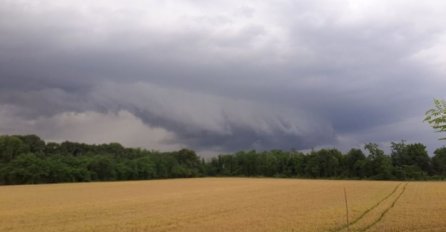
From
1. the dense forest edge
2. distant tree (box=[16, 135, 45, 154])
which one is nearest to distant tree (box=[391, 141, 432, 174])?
the dense forest edge

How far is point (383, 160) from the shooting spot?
178 m

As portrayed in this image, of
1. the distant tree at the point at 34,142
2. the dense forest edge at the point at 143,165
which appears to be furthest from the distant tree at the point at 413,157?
the distant tree at the point at 34,142

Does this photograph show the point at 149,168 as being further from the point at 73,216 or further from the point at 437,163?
the point at 73,216

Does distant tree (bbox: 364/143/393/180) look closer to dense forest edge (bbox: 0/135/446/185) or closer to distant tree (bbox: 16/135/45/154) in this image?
dense forest edge (bbox: 0/135/446/185)

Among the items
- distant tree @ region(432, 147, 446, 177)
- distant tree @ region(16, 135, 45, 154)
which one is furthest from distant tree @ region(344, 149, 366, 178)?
distant tree @ region(16, 135, 45, 154)

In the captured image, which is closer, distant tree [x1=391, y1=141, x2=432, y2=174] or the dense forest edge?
the dense forest edge

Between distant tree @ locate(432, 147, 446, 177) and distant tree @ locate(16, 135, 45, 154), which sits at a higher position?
distant tree @ locate(16, 135, 45, 154)

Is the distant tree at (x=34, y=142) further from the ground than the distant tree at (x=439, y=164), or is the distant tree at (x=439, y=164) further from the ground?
the distant tree at (x=34, y=142)

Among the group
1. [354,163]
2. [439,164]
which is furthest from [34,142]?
[439,164]

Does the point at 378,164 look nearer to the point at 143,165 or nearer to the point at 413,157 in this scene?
the point at 413,157

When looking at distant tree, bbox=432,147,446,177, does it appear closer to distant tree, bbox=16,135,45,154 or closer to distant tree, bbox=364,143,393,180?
distant tree, bbox=364,143,393,180

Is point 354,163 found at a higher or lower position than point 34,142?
lower

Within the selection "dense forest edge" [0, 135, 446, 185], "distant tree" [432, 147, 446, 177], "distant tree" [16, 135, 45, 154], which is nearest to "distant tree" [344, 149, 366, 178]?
"dense forest edge" [0, 135, 446, 185]

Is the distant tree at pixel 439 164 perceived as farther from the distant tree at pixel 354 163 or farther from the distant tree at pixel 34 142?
the distant tree at pixel 34 142
